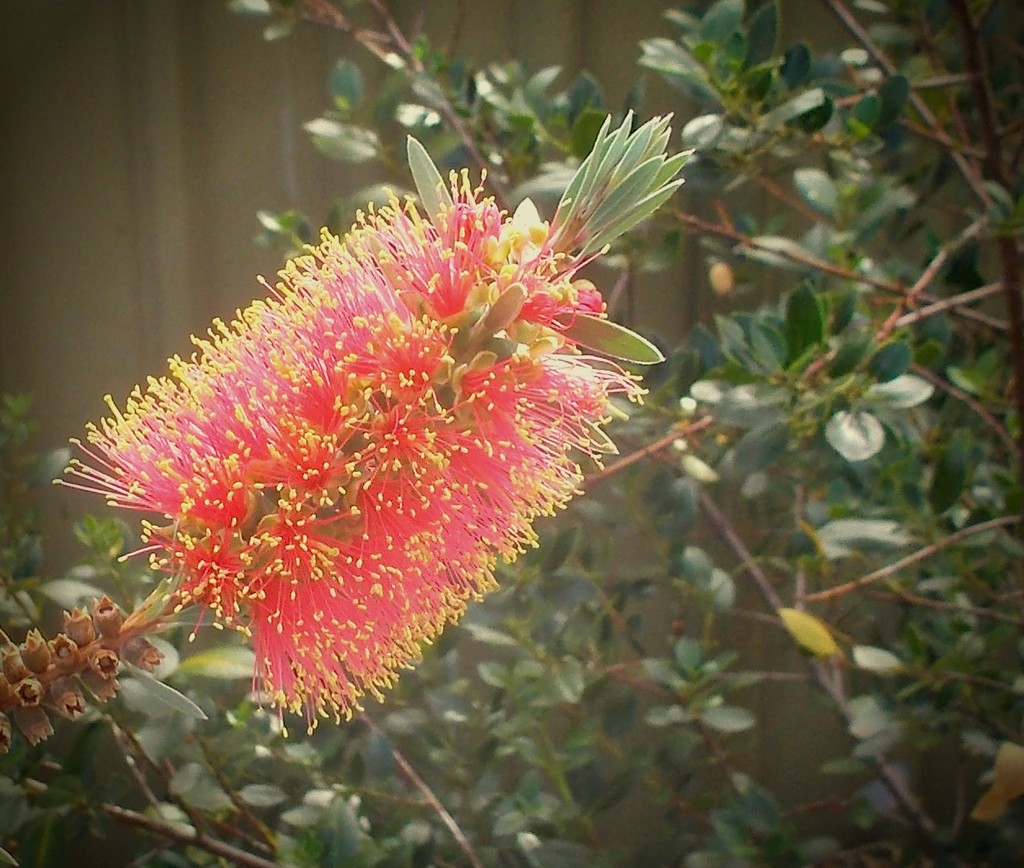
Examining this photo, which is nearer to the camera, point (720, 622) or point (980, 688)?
point (980, 688)

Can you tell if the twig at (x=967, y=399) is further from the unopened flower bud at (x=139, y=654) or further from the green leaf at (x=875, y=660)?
the unopened flower bud at (x=139, y=654)

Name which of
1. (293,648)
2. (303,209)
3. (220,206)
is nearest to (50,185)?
(220,206)

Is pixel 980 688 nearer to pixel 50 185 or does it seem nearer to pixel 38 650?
pixel 38 650

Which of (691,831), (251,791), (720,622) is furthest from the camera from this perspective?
(720,622)

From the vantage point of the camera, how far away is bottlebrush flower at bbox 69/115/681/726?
16.5 inches

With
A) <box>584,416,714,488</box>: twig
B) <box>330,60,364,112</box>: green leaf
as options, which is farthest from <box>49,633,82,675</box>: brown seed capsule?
<box>330,60,364,112</box>: green leaf

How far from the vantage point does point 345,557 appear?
44 cm

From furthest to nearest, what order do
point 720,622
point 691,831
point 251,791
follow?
point 720,622, point 691,831, point 251,791

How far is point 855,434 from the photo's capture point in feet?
2.15

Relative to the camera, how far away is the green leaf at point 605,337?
0.44 m

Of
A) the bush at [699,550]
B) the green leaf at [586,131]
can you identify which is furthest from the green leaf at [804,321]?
the green leaf at [586,131]

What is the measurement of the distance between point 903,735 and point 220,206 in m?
1.04

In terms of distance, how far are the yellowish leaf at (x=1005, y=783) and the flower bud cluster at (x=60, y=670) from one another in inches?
29.3

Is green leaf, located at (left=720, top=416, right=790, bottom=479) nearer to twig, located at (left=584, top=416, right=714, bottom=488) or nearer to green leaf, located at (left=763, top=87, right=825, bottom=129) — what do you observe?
twig, located at (left=584, top=416, right=714, bottom=488)
